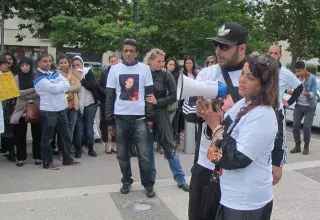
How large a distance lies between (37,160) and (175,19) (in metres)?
9.39

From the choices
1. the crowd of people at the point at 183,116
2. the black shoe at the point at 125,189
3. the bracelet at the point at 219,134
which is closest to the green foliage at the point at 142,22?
the crowd of people at the point at 183,116

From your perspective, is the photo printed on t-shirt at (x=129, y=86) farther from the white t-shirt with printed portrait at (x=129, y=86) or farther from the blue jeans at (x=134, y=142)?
the blue jeans at (x=134, y=142)

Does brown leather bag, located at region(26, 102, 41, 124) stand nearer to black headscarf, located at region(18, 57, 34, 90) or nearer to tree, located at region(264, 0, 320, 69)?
black headscarf, located at region(18, 57, 34, 90)

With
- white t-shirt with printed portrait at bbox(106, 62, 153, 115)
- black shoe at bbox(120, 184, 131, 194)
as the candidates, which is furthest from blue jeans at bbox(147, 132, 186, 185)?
white t-shirt with printed portrait at bbox(106, 62, 153, 115)

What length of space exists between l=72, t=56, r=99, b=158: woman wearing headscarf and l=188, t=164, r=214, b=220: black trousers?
Answer: 13.5ft

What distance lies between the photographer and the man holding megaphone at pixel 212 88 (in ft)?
8.00

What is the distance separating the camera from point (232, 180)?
2230 mm

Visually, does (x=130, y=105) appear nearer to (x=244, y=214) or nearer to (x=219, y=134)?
(x=219, y=134)

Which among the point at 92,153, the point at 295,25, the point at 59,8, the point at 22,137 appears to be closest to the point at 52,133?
the point at 22,137

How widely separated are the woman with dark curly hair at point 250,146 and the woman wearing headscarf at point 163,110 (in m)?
2.58

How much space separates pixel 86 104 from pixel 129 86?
2.21 meters

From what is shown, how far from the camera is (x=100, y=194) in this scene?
4.84m

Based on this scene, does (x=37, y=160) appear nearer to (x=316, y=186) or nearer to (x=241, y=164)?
(x=316, y=186)

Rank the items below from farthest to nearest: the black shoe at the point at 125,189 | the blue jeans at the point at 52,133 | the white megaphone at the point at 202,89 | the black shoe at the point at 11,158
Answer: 1. the black shoe at the point at 11,158
2. the blue jeans at the point at 52,133
3. the black shoe at the point at 125,189
4. the white megaphone at the point at 202,89
